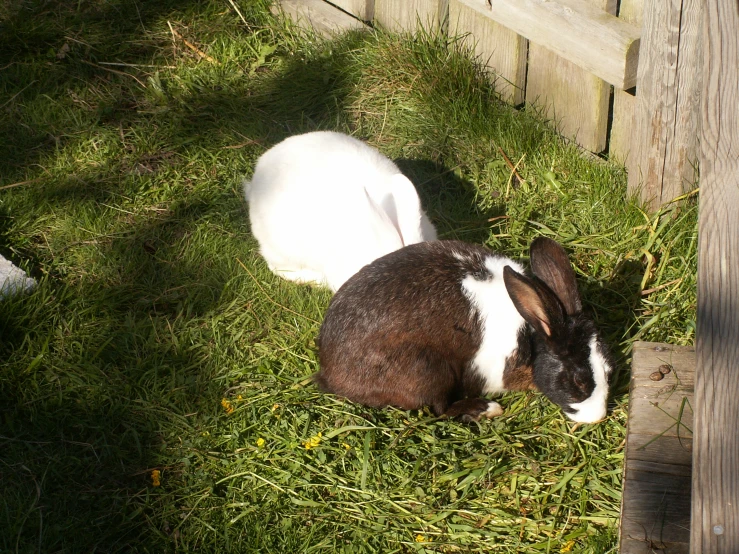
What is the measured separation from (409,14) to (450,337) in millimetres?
2151

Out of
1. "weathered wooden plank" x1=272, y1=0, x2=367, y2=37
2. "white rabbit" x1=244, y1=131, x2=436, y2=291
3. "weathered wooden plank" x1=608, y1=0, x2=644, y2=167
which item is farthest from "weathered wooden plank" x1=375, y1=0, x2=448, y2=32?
"weathered wooden plank" x1=608, y1=0, x2=644, y2=167

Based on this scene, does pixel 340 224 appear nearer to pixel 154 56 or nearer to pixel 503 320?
pixel 503 320

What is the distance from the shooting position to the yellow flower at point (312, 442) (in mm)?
2891

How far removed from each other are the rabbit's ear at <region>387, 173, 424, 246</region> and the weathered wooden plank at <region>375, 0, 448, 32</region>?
1.34 metres

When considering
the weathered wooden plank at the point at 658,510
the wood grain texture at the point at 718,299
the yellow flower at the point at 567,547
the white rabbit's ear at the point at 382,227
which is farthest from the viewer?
the white rabbit's ear at the point at 382,227

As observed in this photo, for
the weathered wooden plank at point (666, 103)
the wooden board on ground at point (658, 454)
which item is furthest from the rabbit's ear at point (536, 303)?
the weathered wooden plank at point (666, 103)

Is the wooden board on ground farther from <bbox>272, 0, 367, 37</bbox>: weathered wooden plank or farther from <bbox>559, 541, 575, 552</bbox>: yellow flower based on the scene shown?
<bbox>272, 0, 367, 37</bbox>: weathered wooden plank

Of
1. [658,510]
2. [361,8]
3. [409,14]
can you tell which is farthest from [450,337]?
[361,8]

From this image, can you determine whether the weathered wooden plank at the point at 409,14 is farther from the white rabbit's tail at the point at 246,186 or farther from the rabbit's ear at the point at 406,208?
the rabbit's ear at the point at 406,208

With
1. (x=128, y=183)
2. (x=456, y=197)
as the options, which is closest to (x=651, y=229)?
(x=456, y=197)

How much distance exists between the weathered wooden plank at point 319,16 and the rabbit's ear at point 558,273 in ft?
7.24

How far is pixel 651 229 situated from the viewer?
3326 millimetres

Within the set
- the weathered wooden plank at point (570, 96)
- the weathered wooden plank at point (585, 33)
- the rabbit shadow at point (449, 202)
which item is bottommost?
the rabbit shadow at point (449, 202)

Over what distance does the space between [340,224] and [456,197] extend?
0.77 m
